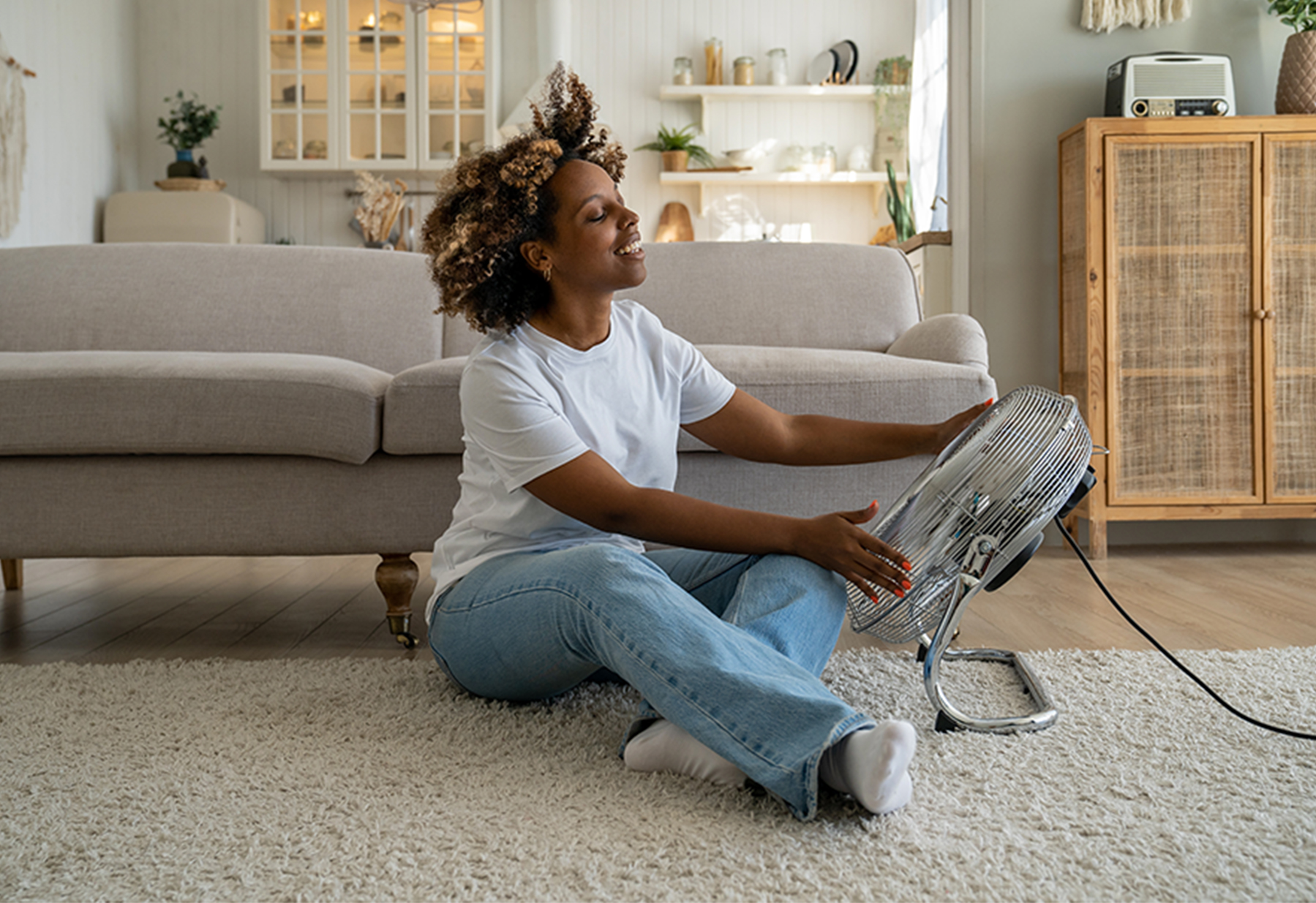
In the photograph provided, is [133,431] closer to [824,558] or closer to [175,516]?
[175,516]

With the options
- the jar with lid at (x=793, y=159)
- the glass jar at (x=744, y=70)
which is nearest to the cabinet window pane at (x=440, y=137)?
the glass jar at (x=744, y=70)

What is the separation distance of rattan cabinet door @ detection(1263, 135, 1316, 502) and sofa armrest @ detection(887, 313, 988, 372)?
48.4 inches

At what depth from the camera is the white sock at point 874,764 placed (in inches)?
34.4

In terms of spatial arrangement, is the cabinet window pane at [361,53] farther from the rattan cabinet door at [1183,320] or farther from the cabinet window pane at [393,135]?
the rattan cabinet door at [1183,320]

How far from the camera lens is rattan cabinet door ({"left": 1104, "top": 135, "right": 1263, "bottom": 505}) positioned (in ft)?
8.87

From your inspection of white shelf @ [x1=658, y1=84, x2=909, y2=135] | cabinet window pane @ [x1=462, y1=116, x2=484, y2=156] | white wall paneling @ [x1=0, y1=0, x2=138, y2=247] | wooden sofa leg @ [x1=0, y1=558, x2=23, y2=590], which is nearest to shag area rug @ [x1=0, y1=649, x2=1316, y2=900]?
wooden sofa leg @ [x1=0, y1=558, x2=23, y2=590]

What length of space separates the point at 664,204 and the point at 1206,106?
10.9 feet

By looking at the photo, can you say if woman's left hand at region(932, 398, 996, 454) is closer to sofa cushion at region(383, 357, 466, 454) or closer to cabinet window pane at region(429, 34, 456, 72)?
sofa cushion at region(383, 357, 466, 454)

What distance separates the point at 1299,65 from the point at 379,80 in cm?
414

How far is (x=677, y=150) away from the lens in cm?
543

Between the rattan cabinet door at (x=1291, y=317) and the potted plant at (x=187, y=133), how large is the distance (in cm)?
477

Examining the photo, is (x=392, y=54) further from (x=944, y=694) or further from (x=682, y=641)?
(x=682, y=641)

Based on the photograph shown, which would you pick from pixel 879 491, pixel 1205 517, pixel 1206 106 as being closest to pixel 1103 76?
pixel 1206 106

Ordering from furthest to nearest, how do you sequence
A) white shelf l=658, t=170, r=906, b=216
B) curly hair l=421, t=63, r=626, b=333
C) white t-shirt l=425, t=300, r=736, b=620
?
1. white shelf l=658, t=170, r=906, b=216
2. curly hair l=421, t=63, r=626, b=333
3. white t-shirt l=425, t=300, r=736, b=620
